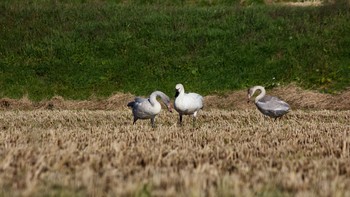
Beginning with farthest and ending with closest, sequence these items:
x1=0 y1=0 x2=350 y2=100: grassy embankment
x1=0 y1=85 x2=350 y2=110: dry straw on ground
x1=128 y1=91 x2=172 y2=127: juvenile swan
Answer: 1. x1=0 y1=0 x2=350 y2=100: grassy embankment
2. x1=0 y1=85 x2=350 y2=110: dry straw on ground
3. x1=128 y1=91 x2=172 y2=127: juvenile swan

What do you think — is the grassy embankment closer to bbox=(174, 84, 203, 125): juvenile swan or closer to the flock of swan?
the flock of swan

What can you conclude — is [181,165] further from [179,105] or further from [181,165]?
[179,105]

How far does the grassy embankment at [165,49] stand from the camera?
24047 millimetres

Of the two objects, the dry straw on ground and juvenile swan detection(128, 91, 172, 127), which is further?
the dry straw on ground

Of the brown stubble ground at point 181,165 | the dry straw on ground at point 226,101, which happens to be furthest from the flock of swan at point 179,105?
the dry straw on ground at point 226,101

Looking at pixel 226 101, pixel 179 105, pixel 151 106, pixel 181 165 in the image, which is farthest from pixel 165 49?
pixel 181 165

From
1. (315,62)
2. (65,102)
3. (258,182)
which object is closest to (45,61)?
(65,102)

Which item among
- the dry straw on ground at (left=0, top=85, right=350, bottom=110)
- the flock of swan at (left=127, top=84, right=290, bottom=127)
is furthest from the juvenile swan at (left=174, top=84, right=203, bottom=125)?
the dry straw on ground at (left=0, top=85, right=350, bottom=110)

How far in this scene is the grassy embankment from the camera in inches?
947

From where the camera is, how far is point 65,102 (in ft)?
Result: 73.0

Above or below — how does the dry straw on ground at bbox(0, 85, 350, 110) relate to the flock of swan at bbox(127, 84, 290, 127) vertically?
above

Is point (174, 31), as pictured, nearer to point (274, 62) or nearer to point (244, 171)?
point (274, 62)

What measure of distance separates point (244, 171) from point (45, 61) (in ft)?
74.2

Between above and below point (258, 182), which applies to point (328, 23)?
above
